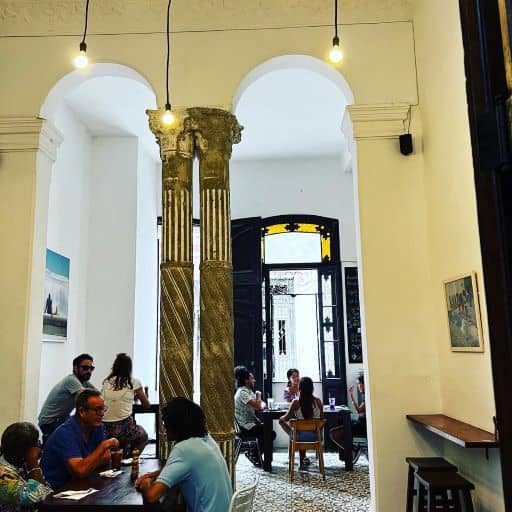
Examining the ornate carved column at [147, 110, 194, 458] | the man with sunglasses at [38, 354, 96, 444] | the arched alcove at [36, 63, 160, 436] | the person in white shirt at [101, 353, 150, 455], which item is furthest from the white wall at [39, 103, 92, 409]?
the ornate carved column at [147, 110, 194, 458]

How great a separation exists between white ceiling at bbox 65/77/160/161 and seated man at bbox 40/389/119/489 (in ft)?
15.0

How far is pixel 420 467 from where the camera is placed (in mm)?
3908

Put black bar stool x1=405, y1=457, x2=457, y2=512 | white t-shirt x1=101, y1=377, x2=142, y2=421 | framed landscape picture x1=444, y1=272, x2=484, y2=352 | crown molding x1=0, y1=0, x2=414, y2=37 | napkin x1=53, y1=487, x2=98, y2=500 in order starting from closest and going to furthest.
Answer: napkin x1=53, y1=487, x2=98, y2=500 < framed landscape picture x1=444, y1=272, x2=484, y2=352 < black bar stool x1=405, y1=457, x2=457, y2=512 < white t-shirt x1=101, y1=377, x2=142, y2=421 < crown molding x1=0, y1=0, x2=414, y2=37

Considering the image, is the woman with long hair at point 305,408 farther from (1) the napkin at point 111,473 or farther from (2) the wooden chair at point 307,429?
(1) the napkin at point 111,473

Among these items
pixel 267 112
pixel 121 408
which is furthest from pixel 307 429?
pixel 267 112

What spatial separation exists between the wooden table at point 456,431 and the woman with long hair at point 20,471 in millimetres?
2351

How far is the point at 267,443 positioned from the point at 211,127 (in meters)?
3.91

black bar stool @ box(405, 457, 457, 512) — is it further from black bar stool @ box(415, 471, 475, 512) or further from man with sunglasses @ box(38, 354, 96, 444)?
man with sunglasses @ box(38, 354, 96, 444)

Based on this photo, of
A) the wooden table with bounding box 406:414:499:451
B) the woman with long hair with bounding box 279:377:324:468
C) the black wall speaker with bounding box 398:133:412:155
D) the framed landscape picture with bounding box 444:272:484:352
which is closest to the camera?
the wooden table with bounding box 406:414:499:451

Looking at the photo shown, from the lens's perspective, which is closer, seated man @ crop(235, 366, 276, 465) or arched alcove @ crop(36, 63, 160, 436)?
seated man @ crop(235, 366, 276, 465)

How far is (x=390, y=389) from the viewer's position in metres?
4.59

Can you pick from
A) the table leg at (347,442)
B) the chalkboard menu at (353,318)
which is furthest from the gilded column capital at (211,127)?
the chalkboard menu at (353,318)

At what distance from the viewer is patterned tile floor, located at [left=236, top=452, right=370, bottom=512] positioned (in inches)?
202

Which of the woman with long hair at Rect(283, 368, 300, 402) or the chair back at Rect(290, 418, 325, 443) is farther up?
the woman with long hair at Rect(283, 368, 300, 402)
